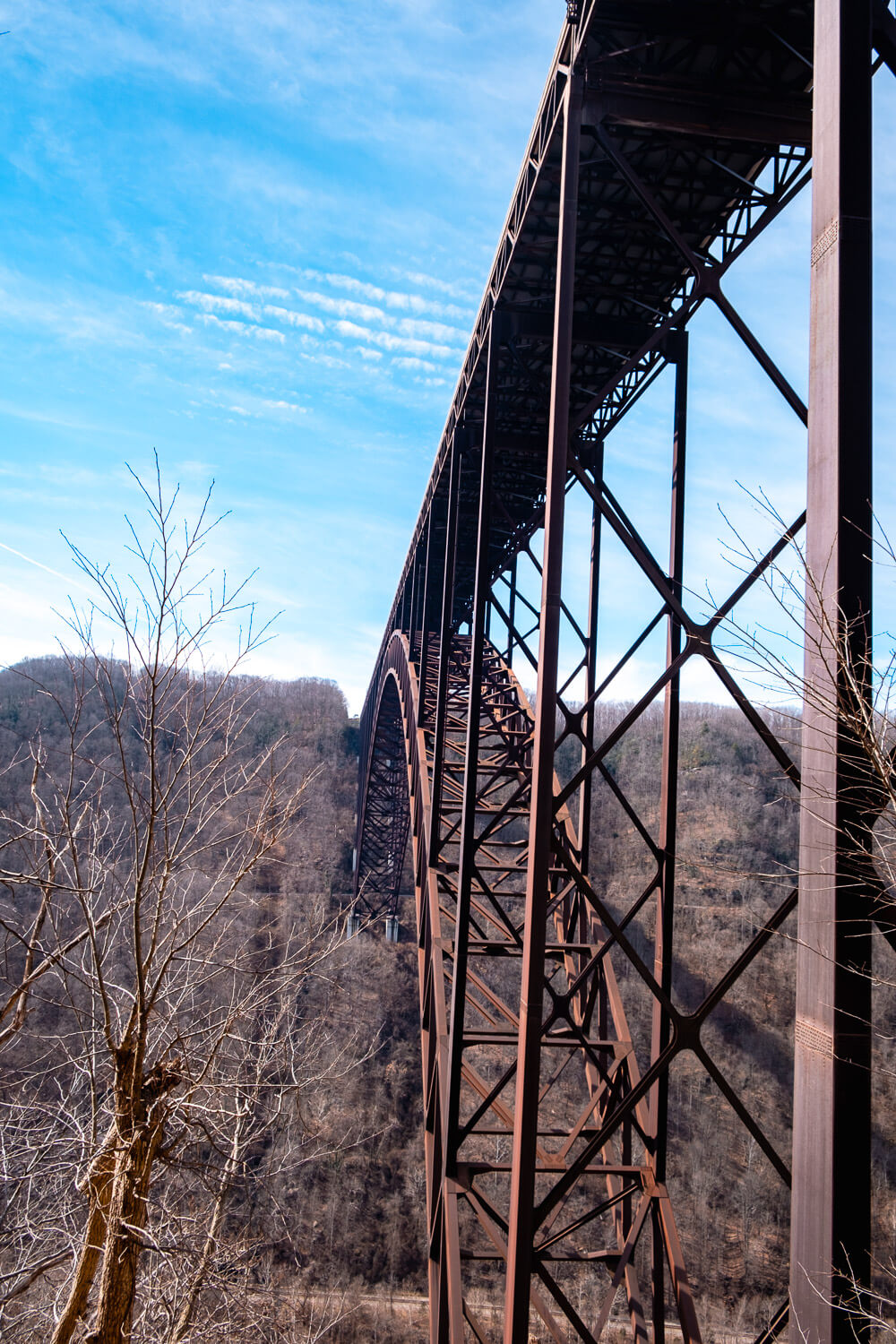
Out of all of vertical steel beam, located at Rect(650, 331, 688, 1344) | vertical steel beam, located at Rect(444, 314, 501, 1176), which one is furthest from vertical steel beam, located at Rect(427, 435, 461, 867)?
Result: vertical steel beam, located at Rect(650, 331, 688, 1344)

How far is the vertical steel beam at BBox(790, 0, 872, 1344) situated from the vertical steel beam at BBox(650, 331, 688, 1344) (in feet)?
10.3

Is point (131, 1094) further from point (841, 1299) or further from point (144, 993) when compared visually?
point (841, 1299)

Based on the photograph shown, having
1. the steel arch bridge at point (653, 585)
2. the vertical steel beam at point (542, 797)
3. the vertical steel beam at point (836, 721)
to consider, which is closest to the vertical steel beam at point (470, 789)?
the steel arch bridge at point (653, 585)

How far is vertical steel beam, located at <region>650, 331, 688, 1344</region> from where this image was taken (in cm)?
624

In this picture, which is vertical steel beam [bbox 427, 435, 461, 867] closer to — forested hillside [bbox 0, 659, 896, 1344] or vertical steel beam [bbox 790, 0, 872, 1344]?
forested hillside [bbox 0, 659, 896, 1344]

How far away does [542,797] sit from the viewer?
5.22 meters

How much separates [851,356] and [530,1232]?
189 inches

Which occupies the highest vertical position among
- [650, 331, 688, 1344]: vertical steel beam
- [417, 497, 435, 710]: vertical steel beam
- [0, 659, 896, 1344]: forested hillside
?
[417, 497, 435, 710]: vertical steel beam

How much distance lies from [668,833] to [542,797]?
1756mm

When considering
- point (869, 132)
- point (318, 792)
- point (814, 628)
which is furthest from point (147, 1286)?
point (318, 792)

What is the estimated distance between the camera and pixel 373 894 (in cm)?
3738

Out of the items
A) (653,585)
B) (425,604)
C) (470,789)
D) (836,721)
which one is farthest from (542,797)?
(425,604)

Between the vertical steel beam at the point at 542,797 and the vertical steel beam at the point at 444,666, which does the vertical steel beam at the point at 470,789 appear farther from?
the vertical steel beam at the point at 444,666

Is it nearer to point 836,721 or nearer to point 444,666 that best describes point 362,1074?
point 444,666
